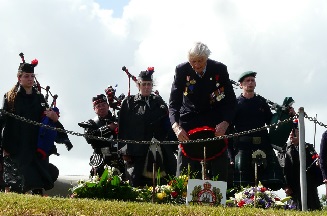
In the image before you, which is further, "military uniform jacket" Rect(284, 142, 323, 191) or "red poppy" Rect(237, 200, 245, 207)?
"military uniform jacket" Rect(284, 142, 323, 191)

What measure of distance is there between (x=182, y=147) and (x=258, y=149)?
2570 mm

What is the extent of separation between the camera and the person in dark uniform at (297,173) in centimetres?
1130

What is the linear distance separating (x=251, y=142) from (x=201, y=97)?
2589 mm

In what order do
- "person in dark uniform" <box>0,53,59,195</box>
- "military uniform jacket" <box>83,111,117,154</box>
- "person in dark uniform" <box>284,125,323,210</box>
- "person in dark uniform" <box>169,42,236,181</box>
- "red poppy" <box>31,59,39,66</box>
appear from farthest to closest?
"military uniform jacket" <box>83,111,117,154</box> < "person in dark uniform" <box>284,125,323,210</box> < "red poppy" <box>31,59,39,66</box> < "person in dark uniform" <box>0,53,59,195</box> < "person in dark uniform" <box>169,42,236,181</box>

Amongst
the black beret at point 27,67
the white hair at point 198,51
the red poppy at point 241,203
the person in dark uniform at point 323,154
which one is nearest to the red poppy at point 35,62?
the black beret at point 27,67

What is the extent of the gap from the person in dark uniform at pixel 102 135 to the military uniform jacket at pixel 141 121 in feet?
1.55

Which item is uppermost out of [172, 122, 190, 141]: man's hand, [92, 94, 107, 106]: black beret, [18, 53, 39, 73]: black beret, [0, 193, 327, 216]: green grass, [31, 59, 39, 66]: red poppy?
[31, 59, 39, 66]: red poppy

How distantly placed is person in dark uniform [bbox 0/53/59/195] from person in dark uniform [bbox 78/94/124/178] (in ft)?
4.22

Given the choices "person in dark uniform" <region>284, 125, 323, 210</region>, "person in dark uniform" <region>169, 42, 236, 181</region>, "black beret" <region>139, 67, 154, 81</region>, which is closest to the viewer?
"person in dark uniform" <region>169, 42, 236, 181</region>

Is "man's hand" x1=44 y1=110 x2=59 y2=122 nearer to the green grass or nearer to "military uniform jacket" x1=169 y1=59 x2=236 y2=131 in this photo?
"military uniform jacket" x1=169 y1=59 x2=236 y2=131

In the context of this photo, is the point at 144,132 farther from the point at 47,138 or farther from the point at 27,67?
the point at 27,67

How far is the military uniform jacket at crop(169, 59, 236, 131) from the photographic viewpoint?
8750mm

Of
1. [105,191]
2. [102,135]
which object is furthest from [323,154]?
[102,135]

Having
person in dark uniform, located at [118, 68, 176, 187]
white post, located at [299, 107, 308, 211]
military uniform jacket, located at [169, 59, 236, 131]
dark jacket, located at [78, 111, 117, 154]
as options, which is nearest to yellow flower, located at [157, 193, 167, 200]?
military uniform jacket, located at [169, 59, 236, 131]
